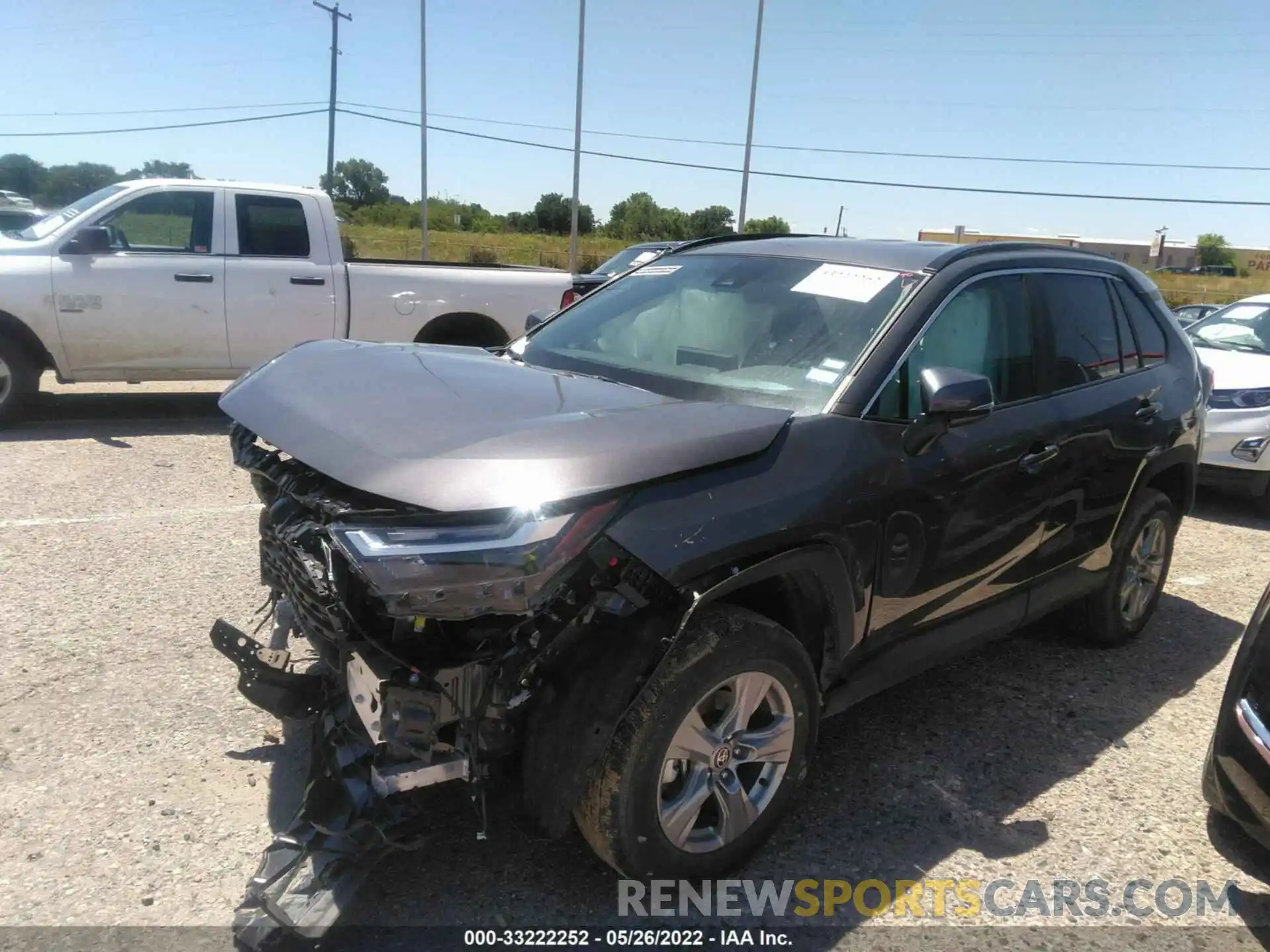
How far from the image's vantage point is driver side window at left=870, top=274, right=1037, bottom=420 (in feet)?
10.1

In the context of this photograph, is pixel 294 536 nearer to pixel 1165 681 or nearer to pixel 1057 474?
pixel 1057 474

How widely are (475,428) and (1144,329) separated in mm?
3478

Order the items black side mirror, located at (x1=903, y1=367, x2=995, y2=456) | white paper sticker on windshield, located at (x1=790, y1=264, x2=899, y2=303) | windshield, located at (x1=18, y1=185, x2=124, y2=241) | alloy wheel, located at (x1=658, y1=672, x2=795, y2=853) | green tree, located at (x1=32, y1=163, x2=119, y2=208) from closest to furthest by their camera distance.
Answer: alloy wheel, located at (x1=658, y1=672, x2=795, y2=853) < black side mirror, located at (x1=903, y1=367, x2=995, y2=456) < white paper sticker on windshield, located at (x1=790, y1=264, x2=899, y2=303) < windshield, located at (x1=18, y1=185, x2=124, y2=241) < green tree, located at (x1=32, y1=163, x2=119, y2=208)

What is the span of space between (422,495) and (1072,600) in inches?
125

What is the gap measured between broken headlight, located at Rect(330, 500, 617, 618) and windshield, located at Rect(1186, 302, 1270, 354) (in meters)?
8.13

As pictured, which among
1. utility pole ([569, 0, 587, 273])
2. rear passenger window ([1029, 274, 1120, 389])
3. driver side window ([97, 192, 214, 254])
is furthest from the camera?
utility pole ([569, 0, 587, 273])

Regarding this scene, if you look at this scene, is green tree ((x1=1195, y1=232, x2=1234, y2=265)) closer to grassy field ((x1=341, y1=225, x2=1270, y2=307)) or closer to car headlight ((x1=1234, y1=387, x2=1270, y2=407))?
grassy field ((x1=341, y1=225, x2=1270, y2=307))

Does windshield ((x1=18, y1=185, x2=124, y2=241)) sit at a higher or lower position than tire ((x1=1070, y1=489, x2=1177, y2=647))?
higher

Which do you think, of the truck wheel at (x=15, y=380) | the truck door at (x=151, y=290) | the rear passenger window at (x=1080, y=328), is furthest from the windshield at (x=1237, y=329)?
the truck wheel at (x=15, y=380)

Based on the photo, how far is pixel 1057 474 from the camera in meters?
3.63

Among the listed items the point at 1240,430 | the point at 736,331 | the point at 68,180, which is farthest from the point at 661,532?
the point at 68,180

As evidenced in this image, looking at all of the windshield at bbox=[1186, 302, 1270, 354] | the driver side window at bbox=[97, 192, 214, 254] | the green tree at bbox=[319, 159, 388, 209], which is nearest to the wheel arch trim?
the windshield at bbox=[1186, 302, 1270, 354]

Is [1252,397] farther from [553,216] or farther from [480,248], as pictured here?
[553,216]

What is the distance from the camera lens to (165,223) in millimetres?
8062
